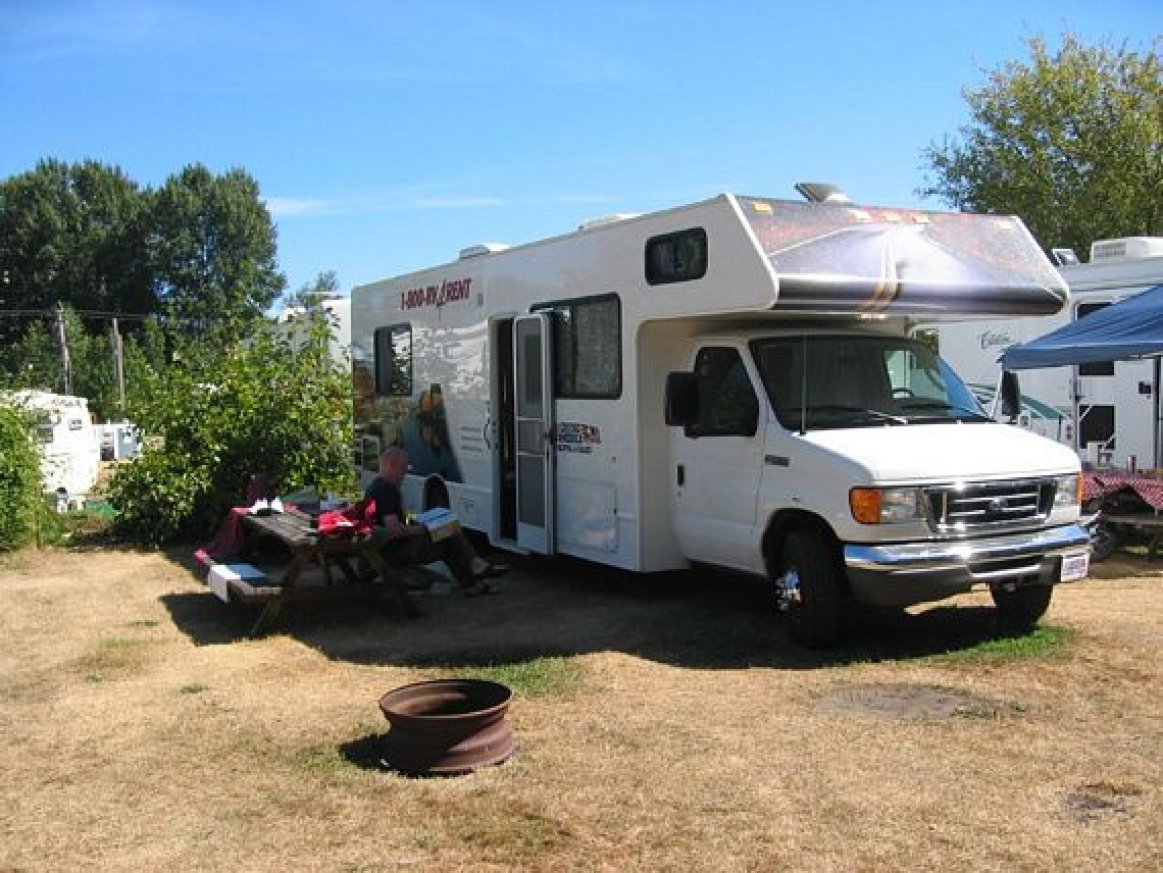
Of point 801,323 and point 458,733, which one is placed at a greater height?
point 801,323

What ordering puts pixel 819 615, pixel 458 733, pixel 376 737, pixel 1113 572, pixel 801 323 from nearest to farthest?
pixel 458 733 → pixel 376 737 → pixel 819 615 → pixel 801 323 → pixel 1113 572

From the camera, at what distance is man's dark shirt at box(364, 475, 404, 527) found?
835 cm

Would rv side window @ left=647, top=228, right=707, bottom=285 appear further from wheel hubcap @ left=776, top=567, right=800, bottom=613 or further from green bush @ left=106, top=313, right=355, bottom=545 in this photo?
green bush @ left=106, top=313, right=355, bottom=545

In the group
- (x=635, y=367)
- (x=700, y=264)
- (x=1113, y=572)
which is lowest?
(x=1113, y=572)

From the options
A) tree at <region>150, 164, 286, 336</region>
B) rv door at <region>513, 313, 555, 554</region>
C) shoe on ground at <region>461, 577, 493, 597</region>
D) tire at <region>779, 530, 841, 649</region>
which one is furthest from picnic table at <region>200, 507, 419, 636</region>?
tree at <region>150, 164, 286, 336</region>

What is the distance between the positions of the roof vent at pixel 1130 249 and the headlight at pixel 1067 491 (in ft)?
21.3

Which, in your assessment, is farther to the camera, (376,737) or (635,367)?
(635,367)

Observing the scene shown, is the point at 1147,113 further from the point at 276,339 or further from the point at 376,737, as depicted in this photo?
the point at 376,737

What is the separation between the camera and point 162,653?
25.2 feet

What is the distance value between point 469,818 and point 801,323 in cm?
447

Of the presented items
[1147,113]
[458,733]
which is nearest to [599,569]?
[458,733]

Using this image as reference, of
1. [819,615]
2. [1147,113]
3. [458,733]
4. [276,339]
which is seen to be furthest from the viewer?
[1147,113]

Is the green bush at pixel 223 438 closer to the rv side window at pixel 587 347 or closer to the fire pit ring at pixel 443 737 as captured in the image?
the rv side window at pixel 587 347

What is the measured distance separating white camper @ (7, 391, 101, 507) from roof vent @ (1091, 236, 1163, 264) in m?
11.4
